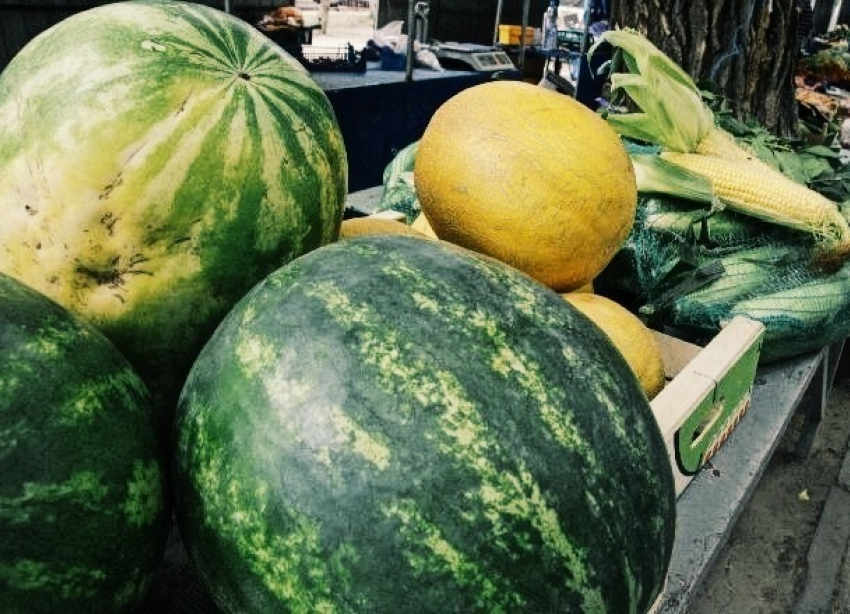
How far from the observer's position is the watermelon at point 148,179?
2.90ft

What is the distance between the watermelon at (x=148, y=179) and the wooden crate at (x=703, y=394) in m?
0.79

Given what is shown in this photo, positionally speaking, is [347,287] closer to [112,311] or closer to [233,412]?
[233,412]

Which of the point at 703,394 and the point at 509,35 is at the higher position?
the point at 703,394

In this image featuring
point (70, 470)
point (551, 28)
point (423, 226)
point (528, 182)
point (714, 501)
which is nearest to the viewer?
point (70, 470)

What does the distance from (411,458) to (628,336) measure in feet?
2.78

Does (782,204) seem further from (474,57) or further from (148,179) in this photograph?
(474,57)

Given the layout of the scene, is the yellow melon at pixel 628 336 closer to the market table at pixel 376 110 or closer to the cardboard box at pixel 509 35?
the market table at pixel 376 110

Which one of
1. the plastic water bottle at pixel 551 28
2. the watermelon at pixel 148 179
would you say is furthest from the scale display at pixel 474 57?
the watermelon at pixel 148 179

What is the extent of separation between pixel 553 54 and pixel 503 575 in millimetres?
9331

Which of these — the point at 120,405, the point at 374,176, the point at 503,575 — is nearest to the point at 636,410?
the point at 503,575

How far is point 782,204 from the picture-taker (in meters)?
2.24

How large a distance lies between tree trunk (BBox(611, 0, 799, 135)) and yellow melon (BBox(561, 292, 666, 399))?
2387 mm

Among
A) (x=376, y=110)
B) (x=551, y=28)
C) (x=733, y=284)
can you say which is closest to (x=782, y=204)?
(x=733, y=284)

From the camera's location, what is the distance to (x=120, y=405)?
0.77 m
